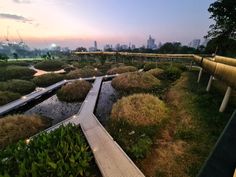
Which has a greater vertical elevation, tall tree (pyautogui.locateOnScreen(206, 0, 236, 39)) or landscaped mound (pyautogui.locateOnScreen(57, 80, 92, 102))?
tall tree (pyautogui.locateOnScreen(206, 0, 236, 39))

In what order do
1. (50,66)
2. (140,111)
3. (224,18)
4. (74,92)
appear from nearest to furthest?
(140,111) → (74,92) → (224,18) → (50,66)

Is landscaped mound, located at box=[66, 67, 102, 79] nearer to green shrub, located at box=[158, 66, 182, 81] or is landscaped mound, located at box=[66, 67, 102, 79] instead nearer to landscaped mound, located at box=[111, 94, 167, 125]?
green shrub, located at box=[158, 66, 182, 81]

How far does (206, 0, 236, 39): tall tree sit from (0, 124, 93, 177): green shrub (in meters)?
32.0

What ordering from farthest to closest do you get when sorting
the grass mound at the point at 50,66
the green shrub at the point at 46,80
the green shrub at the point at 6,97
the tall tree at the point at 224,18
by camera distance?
the grass mound at the point at 50,66 < the tall tree at the point at 224,18 < the green shrub at the point at 46,80 < the green shrub at the point at 6,97

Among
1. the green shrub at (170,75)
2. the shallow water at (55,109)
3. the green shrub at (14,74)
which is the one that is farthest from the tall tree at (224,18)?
the green shrub at (14,74)

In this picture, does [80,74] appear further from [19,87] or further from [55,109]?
[55,109]

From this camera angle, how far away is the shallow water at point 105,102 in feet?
44.2

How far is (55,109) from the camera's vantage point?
15336 mm

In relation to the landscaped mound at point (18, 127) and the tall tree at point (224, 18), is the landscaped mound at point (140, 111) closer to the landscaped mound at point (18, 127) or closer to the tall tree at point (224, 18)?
the landscaped mound at point (18, 127)

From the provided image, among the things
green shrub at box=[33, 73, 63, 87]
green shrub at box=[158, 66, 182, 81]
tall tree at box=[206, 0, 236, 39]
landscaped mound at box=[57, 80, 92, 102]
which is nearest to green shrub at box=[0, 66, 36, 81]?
green shrub at box=[33, 73, 63, 87]

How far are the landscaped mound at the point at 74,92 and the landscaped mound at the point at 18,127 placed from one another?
5.30 meters

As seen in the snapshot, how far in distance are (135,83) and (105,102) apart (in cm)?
584

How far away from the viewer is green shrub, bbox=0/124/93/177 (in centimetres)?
645

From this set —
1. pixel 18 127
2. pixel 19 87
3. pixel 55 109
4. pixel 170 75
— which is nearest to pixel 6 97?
pixel 19 87
